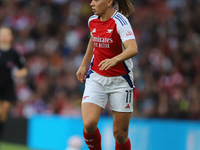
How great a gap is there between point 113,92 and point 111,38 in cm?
69

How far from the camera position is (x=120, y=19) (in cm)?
469

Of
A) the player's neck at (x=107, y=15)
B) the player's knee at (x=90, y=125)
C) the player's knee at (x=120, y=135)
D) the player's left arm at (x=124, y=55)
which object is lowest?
the player's knee at (x=120, y=135)

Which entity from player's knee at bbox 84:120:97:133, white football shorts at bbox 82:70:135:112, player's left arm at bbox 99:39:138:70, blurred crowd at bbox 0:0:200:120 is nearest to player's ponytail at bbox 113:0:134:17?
player's left arm at bbox 99:39:138:70

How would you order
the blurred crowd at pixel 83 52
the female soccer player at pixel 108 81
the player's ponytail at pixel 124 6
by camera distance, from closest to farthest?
the female soccer player at pixel 108 81, the player's ponytail at pixel 124 6, the blurred crowd at pixel 83 52

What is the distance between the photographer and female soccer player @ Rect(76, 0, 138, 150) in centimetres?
471

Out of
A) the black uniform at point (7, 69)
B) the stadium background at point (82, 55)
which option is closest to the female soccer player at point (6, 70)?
the black uniform at point (7, 69)

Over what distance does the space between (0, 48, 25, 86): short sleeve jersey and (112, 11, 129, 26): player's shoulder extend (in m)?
3.89

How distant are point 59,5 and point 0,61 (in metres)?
7.79

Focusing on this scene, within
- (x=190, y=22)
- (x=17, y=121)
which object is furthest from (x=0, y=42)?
(x=190, y=22)

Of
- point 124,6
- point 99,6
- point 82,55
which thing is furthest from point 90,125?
point 82,55

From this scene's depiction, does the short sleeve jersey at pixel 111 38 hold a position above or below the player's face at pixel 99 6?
below

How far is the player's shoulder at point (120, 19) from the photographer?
4631mm

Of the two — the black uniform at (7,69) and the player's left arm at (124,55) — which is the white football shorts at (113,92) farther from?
the black uniform at (7,69)

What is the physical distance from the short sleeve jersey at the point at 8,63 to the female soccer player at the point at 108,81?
140 inches
